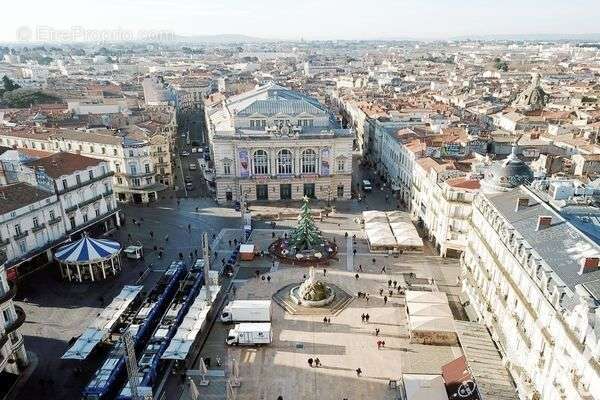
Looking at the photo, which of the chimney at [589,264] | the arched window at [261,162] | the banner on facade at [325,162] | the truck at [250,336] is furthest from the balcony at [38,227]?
the chimney at [589,264]

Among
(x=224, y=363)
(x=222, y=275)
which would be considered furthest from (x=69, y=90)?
(x=224, y=363)

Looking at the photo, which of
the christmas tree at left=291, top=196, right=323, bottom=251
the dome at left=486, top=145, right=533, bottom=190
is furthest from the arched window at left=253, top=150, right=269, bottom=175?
the dome at left=486, top=145, right=533, bottom=190

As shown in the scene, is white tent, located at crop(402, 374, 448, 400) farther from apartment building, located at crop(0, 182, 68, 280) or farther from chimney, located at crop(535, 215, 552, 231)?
apartment building, located at crop(0, 182, 68, 280)

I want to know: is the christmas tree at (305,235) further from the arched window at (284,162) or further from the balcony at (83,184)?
the balcony at (83,184)

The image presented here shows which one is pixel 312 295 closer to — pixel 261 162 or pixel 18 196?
pixel 261 162

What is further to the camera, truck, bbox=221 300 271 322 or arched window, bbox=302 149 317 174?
arched window, bbox=302 149 317 174

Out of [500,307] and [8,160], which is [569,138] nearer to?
[500,307]

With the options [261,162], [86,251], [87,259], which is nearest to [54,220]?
[86,251]

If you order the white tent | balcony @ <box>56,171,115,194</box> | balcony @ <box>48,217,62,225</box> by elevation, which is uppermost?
balcony @ <box>56,171,115,194</box>
